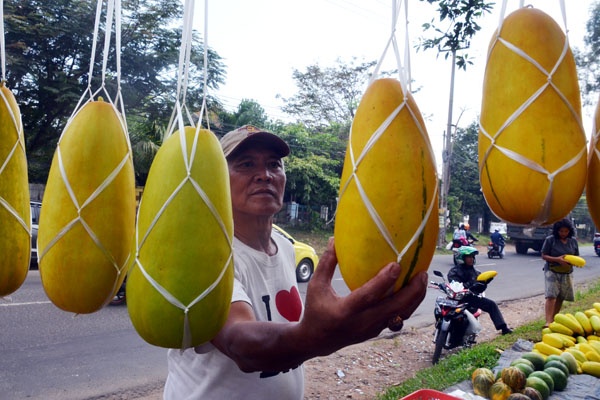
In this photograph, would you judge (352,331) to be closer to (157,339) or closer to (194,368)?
(157,339)

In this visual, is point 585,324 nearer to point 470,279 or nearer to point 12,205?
point 470,279

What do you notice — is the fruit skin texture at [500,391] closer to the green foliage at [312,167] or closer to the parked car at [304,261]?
the parked car at [304,261]

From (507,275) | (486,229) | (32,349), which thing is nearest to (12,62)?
(32,349)

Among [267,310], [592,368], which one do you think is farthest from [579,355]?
[267,310]

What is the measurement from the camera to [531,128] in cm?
94

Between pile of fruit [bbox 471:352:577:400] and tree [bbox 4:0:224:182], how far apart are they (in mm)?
8807

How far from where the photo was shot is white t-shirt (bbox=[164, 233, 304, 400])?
69.4 inches

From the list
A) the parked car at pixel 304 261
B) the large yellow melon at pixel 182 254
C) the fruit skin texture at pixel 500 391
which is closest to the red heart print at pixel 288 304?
the large yellow melon at pixel 182 254

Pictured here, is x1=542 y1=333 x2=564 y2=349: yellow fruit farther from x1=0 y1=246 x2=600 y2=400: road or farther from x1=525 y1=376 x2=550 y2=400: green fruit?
x1=0 y1=246 x2=600 y2=400: road

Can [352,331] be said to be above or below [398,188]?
below

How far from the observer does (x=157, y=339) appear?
954 millimetres

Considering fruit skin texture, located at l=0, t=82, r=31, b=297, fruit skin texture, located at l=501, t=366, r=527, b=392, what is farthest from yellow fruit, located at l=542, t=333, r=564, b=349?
fruit skin texture, located at l=0, t=82, r=31, b=297

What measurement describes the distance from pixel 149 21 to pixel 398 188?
13483 millimetres

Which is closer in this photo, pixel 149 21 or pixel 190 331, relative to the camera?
pixel 190 331
